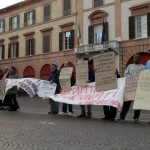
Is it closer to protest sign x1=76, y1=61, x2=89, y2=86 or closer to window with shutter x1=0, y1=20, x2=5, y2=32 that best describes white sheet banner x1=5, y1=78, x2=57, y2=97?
protest sign x1=76, y1=61, x2=89, y2=86

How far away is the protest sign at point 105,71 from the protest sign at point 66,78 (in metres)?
1.39

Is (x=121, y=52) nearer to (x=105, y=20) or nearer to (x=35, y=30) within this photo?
(x=105, y=20)

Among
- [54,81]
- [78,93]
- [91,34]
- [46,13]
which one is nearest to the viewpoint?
[78,93]

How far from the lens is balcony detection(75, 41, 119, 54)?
99.1 ft

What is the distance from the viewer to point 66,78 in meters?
11.3

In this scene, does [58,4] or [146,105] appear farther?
[58,4]

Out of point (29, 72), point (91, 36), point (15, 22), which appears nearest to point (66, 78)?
point (91, 36)

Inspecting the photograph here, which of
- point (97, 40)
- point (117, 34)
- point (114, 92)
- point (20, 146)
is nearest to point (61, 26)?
point (97, 40)

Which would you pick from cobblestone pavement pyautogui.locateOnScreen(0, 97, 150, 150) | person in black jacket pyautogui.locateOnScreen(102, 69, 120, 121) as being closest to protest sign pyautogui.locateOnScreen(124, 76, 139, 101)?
person in black jacket pyautogui.locateOnScreen(102, 69, 120, 121)

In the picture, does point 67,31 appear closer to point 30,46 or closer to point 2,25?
point 30,46

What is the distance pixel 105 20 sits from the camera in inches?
1242

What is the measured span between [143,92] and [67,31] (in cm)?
2690

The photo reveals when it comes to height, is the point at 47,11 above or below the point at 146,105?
above

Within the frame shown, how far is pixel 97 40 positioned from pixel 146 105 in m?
24.2
